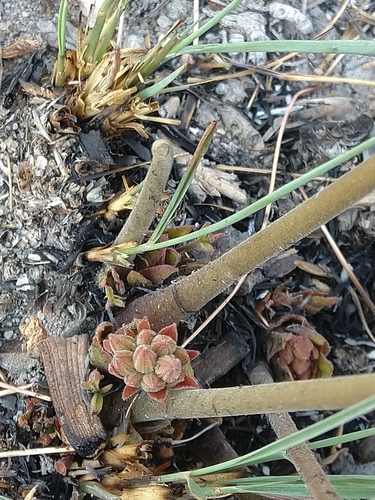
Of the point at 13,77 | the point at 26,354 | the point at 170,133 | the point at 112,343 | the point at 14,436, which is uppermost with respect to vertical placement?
the point at 13,77

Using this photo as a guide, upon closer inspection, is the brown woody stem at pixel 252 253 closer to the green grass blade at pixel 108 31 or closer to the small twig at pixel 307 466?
the small twig at pixel 307 466

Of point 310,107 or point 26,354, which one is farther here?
point 310,107

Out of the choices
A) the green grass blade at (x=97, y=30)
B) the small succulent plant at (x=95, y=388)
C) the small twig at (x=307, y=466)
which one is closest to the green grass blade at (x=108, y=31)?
the green grass blade at (x=97, y=30)

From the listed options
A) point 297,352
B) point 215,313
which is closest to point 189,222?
point 215,313

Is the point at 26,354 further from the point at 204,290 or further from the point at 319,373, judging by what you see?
the point at 319,373

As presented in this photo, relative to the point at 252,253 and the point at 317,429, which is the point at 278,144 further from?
the point at 317,429

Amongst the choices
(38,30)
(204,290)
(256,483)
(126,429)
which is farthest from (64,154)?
(256,483)
